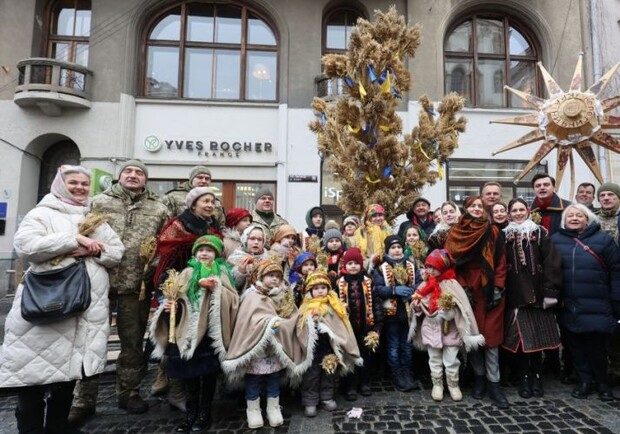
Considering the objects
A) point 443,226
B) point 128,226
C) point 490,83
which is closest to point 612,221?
point 443,226

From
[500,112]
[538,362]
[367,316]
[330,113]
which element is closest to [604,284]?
[538,362]

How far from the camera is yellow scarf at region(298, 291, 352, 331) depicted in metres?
3.24

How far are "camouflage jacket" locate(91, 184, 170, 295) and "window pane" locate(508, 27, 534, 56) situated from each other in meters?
12.0

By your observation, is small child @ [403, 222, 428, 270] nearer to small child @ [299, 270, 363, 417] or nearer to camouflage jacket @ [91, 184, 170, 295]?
small child @ [299, 270, 363, 417]

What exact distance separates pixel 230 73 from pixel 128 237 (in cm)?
858

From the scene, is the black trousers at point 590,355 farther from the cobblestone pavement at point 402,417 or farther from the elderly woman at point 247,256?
the elderly woman at point 247,256

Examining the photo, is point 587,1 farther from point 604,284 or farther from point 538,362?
point 538,362

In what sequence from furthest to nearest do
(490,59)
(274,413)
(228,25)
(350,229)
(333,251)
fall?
(490,59) < (228,25) < (350,229) < (333,251) < (274,413)

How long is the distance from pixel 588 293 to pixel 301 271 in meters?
2.79

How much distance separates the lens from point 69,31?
33.6 feet

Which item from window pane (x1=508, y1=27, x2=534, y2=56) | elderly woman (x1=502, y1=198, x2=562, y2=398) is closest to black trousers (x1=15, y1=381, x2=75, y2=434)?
elderly woman (x1=502, y1=198, x2=562, y2=398)

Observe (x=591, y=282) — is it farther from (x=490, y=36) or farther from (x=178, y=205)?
(x=490, y=36)

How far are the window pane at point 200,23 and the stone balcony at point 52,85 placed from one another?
3.08 metres

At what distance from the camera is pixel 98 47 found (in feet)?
32.3
